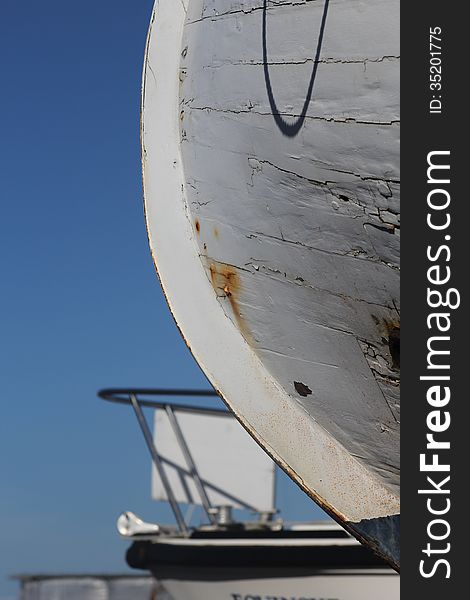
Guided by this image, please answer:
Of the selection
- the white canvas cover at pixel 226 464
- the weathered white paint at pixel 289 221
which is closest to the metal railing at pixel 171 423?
the white canvas cover at pixel 226 464

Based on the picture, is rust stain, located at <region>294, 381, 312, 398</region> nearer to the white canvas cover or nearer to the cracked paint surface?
the cracked paint surface

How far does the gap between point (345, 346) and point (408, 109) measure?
495mm

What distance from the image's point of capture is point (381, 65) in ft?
5.14

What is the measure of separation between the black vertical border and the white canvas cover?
5409 millimetres

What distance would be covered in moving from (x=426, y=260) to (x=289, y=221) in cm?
36

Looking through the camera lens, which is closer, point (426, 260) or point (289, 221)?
point (426, 260)

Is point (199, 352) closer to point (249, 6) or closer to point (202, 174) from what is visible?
point (202, 174)

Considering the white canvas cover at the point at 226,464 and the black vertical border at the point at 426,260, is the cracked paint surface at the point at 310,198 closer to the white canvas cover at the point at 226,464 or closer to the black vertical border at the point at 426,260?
the black vertical border at the point at 426,260

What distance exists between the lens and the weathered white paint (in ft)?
5.38

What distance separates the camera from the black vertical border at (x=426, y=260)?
1.55 m

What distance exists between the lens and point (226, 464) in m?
7.12

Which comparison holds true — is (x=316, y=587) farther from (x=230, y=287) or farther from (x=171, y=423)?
(x=230, y=287)

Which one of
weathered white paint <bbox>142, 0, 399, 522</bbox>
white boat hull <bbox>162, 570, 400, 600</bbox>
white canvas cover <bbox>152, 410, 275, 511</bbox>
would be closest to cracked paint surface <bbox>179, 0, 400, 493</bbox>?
weathered white paint <bbox>142, 0, 399, 522</bbox>

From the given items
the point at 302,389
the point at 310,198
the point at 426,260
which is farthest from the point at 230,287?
the point at 426,260
